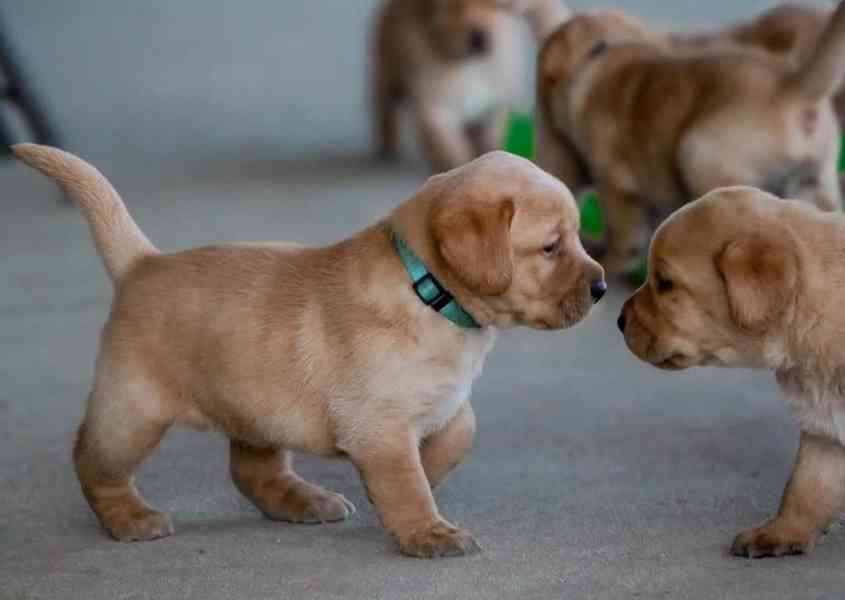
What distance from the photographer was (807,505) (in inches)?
133

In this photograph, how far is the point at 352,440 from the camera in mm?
3445

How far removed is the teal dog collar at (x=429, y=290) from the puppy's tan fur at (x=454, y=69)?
431cm

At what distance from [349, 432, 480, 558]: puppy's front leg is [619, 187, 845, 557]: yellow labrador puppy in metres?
0.57

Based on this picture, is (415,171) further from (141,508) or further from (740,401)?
(141,508)

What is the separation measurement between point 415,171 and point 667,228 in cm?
481

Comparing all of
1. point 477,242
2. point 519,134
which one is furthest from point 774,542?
point 519,134

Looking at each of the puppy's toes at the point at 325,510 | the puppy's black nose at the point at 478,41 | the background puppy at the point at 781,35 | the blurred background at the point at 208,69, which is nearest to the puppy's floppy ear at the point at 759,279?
the puppy's toes at the point at 325,510

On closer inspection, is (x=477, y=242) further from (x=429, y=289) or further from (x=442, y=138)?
(x=442, y=138)

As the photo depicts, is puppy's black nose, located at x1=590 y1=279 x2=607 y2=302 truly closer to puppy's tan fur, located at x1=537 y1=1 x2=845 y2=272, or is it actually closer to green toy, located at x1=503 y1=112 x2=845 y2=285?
green toy, located at x1=503 y1=112 x2=845 y2=285

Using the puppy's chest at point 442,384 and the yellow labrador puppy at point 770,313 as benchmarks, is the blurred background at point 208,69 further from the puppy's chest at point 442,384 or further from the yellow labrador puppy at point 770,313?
the yellow labrador puppy at point 770,313

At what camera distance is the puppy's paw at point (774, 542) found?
336 centimetres

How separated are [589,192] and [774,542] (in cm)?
354

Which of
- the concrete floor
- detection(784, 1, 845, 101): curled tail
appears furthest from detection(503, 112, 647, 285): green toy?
detection(784, 1, 845, 101): curled tail

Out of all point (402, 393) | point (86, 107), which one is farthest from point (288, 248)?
point (86, 107)
